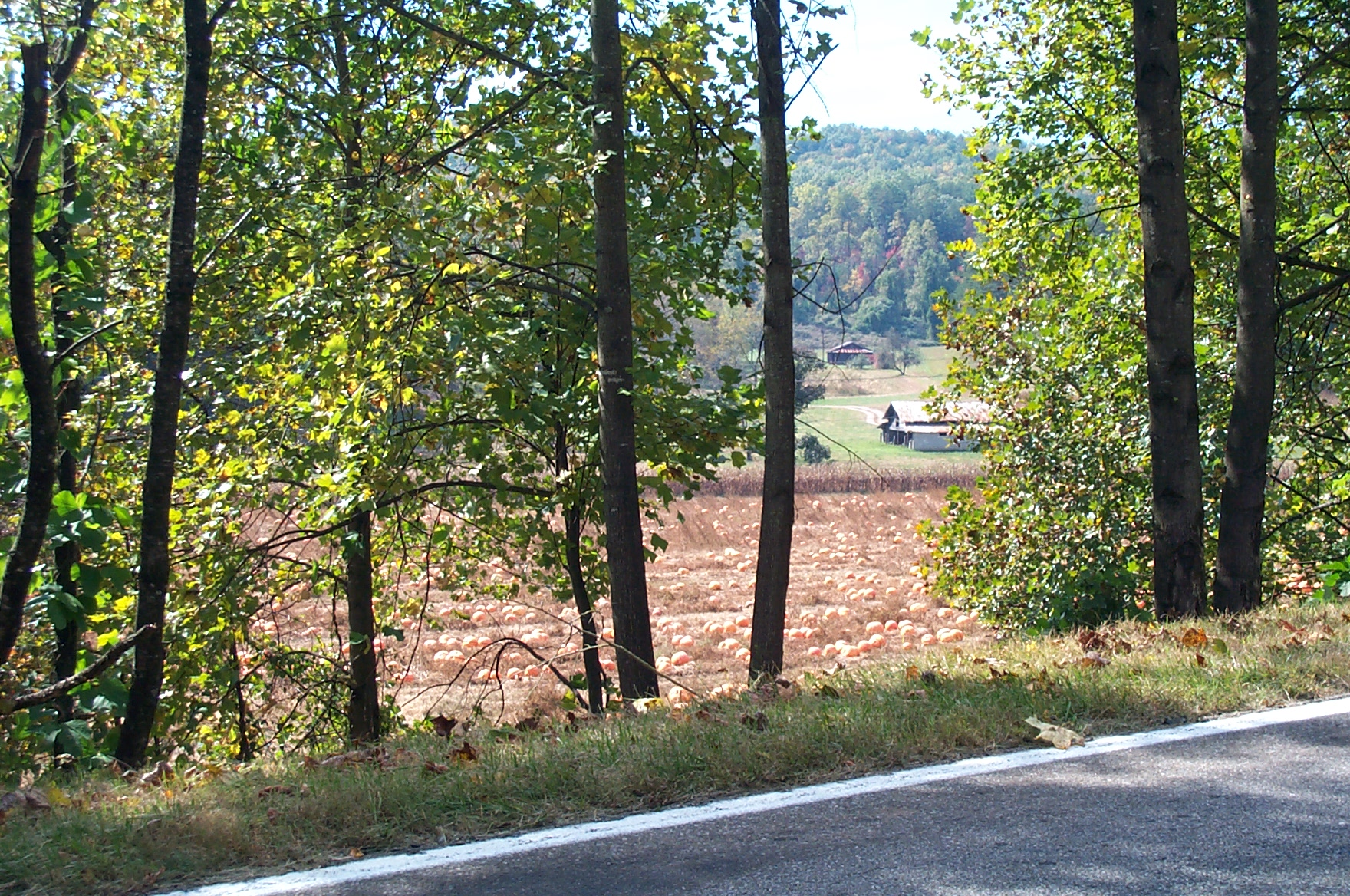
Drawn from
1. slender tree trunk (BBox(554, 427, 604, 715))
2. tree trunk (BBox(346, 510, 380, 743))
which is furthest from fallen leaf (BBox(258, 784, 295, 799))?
slender tree trunk (BBox(554, 427, 604, 715))

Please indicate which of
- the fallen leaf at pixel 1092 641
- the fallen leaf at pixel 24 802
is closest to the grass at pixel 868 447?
the fallen leaf at pixel 1092 641

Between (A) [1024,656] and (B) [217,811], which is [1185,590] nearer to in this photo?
(A) [1024,656]

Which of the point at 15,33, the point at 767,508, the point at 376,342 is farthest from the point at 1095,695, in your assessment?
the point at 15,33

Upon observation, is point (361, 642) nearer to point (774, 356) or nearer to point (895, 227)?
point (774, 356)

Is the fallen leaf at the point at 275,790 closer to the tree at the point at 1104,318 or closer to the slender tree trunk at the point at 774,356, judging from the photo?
the slender tree trunk at the point at 774,356

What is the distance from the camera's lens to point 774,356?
7367 millimetres

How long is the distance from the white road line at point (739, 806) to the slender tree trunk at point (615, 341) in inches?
119

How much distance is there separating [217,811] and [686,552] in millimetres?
24798

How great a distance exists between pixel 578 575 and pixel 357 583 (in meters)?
2.06

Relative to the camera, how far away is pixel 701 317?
29.3ft

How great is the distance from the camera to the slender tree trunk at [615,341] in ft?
22.9

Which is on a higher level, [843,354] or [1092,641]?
[843,354]

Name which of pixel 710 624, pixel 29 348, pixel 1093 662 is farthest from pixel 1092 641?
pixel 710 624

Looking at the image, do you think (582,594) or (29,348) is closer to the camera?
(29,348)
